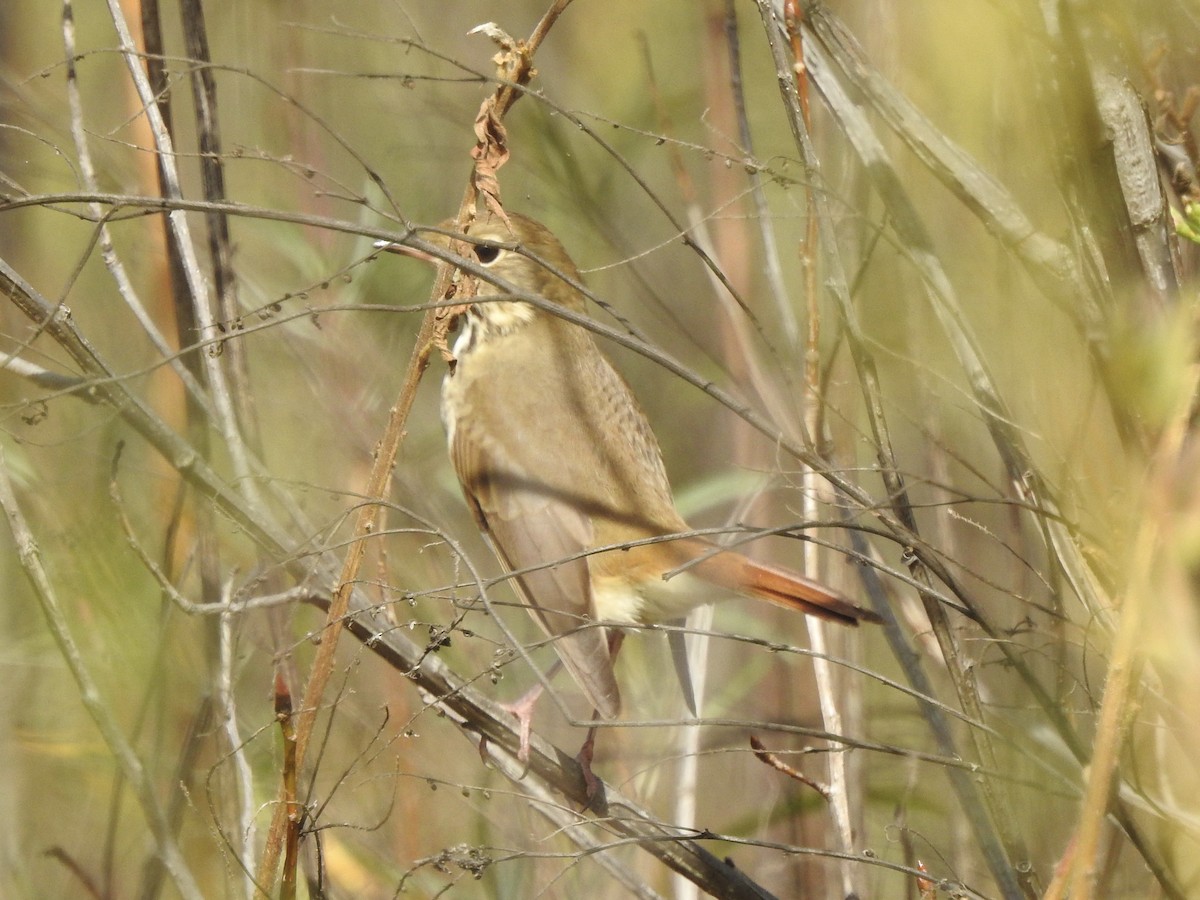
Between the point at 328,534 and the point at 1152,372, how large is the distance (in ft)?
4.11

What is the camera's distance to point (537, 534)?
317cm

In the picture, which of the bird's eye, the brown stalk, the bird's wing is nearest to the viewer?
the brown stalk

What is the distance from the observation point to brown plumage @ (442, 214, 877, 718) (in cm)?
293

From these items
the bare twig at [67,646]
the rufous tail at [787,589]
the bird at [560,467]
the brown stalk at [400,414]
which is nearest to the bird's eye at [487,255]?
the bird at [560,467]

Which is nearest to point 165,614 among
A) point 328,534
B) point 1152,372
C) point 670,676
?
point 328,534

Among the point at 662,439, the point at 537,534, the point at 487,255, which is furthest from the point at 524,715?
the point at 662,439

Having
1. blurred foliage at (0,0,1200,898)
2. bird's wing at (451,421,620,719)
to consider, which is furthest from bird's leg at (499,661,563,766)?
blurred foliage at (0,0,1200,898)

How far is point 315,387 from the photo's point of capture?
314cm

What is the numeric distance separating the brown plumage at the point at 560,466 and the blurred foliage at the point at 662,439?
193 millimetres

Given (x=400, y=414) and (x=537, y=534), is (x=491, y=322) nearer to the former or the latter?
(x=537, y=534)

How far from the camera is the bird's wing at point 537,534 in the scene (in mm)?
2826

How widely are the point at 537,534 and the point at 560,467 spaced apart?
0.18 meters

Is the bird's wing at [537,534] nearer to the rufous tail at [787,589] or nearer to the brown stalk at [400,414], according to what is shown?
the rufous tail at [787,589]

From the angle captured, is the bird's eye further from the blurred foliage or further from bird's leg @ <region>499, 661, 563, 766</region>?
bird's leg @ <region>499, 661, 563, 766</region>
